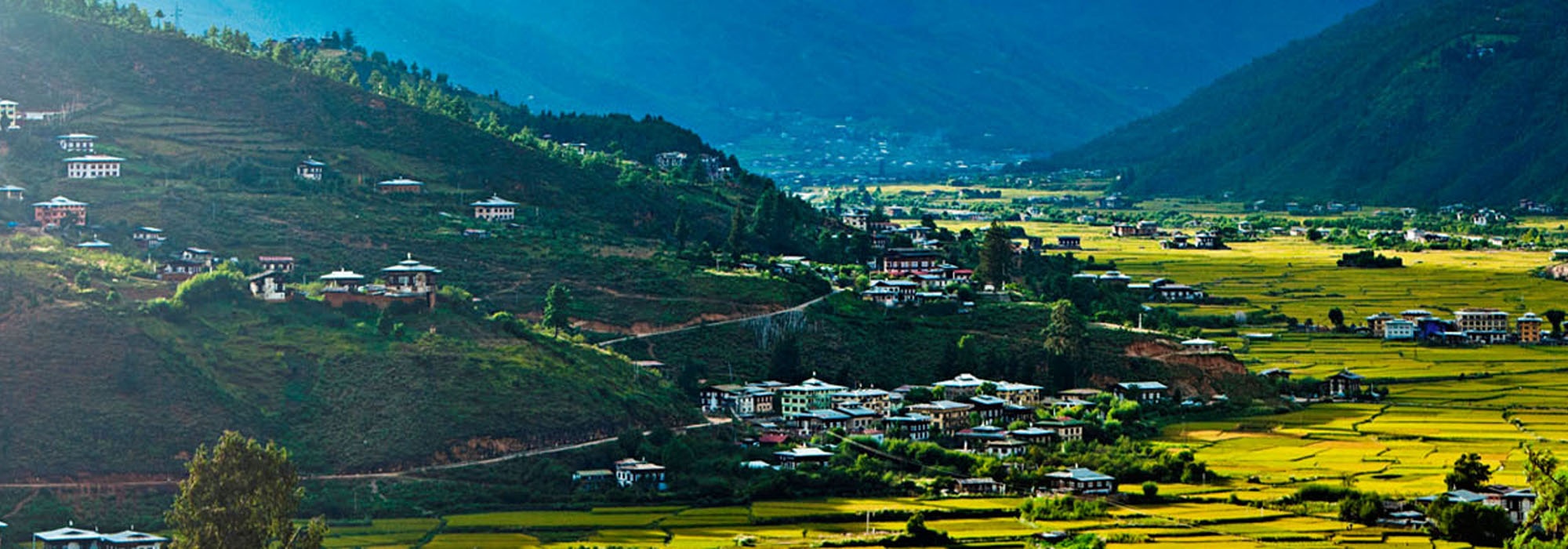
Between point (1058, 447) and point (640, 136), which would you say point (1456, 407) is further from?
point (640, 136)

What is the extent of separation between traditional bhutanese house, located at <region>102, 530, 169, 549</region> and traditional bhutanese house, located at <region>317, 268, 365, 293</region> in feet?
78.0

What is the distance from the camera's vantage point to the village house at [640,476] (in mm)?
75875

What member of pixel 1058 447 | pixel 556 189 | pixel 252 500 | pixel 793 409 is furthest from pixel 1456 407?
pixel 252 500

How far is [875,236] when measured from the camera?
130250 mm

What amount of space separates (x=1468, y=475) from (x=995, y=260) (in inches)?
1670

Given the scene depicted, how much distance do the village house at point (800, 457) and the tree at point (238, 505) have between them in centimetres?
2406

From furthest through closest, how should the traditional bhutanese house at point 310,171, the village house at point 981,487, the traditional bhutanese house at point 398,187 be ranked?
the traditional bhutanese house at point 398,187
the traditional bhutanese house at point 310,171
the village house at point 981,487

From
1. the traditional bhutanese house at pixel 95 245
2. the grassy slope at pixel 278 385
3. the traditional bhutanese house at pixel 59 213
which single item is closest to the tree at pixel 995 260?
the grassy slope at pixel 278 385

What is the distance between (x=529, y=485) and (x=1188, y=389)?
117ft

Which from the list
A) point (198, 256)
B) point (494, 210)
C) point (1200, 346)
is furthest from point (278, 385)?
point (1200, 346)

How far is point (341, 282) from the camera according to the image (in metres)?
89.2

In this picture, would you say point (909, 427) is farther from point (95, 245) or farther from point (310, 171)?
point (310, 171)

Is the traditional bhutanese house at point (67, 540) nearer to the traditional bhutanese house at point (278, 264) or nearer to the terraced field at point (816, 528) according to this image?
the terraced field at point (816, 528)

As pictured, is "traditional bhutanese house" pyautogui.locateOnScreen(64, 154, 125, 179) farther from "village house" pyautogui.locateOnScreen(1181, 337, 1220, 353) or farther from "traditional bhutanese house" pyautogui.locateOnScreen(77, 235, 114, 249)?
"village house" pyautogui.locateOnScreen(1181, 337, 1220, 353)
